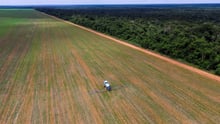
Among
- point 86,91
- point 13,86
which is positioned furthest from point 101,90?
point 13,86

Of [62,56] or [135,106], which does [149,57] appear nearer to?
[62,56]

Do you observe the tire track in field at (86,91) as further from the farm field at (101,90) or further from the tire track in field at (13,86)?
the tire track in field at (13,86)

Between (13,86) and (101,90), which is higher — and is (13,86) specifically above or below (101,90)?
above

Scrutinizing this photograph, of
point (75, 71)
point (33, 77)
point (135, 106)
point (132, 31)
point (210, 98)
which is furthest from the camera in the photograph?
point (132, 31)

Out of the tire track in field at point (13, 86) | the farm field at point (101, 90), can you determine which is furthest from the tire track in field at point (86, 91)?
the tire track in field at point (13, 86)

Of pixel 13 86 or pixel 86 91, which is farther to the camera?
pixel 13 86

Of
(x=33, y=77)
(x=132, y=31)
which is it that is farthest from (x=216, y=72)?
(x=132, y=31)

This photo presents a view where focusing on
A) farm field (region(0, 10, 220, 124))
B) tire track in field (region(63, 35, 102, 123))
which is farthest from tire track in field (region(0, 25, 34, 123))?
tire track in field (region(63, 35, 102, 123))

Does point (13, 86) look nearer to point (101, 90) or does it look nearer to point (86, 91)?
point (86, 91)

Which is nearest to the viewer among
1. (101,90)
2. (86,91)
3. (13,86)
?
(86,91)
